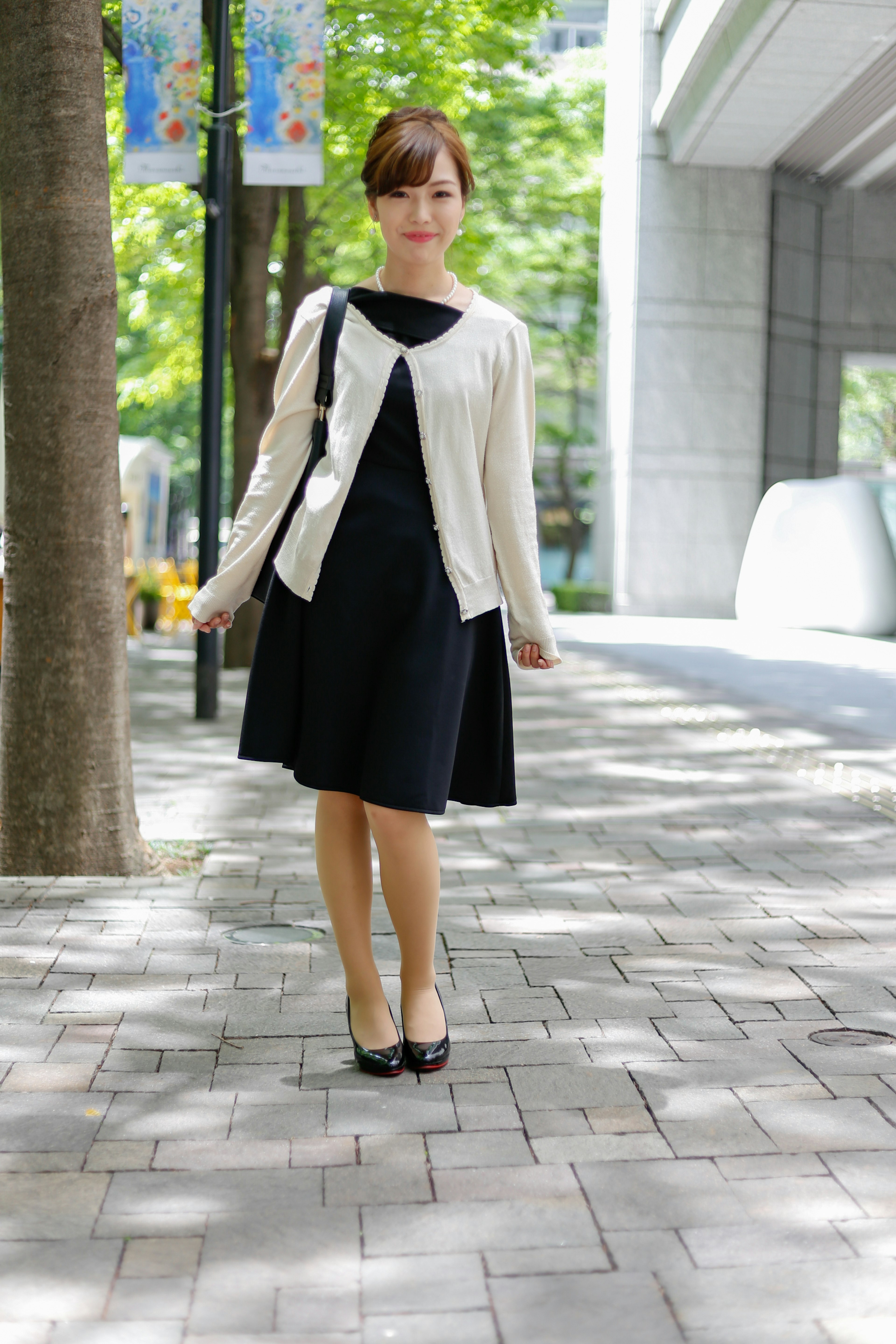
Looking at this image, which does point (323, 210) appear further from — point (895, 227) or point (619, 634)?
point (895, 227)

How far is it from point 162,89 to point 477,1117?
700cm

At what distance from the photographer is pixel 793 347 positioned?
2603cm

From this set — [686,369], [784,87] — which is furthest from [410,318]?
[686,369]

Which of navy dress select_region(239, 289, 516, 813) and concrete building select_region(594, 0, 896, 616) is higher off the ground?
concrete building select_region(594, 0, 896, 616)

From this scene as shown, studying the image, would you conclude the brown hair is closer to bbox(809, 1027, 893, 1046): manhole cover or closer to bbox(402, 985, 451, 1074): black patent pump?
bbox(402, 985, 451, 1074): black patent pump

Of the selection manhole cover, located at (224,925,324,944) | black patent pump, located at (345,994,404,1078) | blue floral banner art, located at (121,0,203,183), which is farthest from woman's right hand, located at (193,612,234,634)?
blue floral banner art, located at (121,0,203,183)

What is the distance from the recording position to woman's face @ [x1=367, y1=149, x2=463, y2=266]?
9.87ft

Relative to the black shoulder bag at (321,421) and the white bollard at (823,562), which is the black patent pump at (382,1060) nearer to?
the black shoulder bag at (321,421)

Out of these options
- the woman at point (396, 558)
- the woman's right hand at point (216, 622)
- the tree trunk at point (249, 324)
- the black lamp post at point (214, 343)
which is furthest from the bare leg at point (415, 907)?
the tree trunk at point (249, 324)

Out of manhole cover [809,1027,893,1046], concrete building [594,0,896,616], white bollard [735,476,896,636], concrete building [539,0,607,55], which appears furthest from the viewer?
concrete building [539,0,607,55]

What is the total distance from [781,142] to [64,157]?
70.3 feet

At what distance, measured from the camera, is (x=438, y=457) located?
302cm

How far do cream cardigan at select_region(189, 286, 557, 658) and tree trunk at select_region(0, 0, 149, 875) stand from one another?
5.79 ft

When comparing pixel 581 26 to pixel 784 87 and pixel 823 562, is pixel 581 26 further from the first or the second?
pixel 823 562
